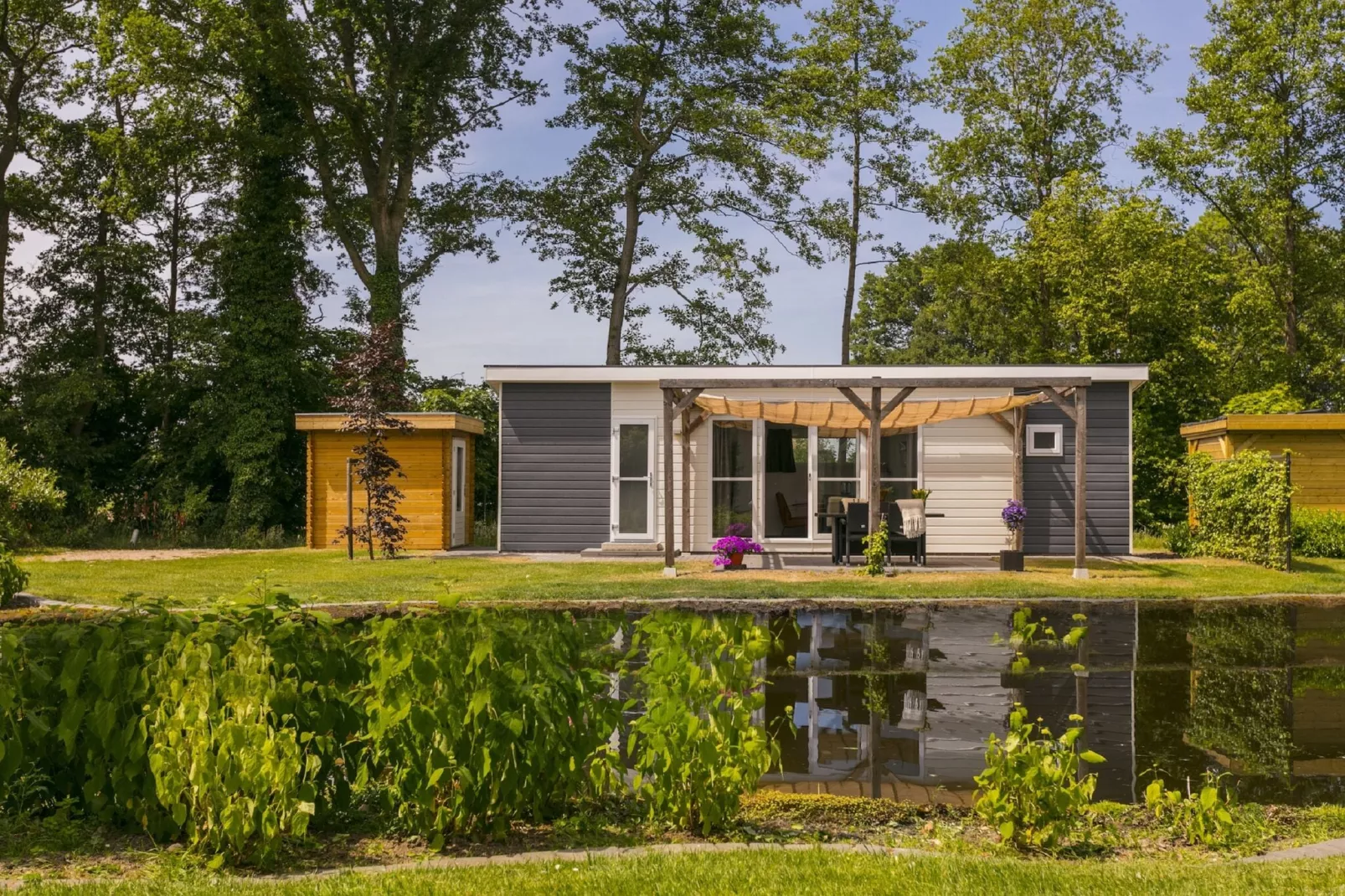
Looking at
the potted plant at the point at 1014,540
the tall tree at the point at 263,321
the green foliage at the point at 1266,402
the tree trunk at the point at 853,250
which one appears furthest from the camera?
the tree trunk at the point at 853,250

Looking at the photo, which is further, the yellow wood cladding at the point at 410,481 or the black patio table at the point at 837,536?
the yellow wood cladding at the point at 410,481

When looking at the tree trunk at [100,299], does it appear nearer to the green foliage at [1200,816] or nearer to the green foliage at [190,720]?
the green foliage at [190,720]

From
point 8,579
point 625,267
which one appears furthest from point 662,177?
point 8,579

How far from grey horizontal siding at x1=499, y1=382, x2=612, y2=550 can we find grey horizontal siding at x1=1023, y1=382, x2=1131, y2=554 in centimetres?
628

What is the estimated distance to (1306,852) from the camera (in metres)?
3.63

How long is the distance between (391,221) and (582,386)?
11255mm

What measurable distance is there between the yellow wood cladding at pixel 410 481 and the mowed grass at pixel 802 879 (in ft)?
46.2

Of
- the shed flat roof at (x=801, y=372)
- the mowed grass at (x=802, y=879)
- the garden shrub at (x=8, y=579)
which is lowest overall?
the mowed grass at (x=802, y=879)

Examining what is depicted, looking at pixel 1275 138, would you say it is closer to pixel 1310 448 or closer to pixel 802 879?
pixel 1310 448

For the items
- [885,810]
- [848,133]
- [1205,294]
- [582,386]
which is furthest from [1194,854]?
[848,133]

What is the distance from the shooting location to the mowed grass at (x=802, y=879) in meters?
3.15

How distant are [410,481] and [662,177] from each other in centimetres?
1171

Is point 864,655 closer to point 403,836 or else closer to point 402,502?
point 403,836

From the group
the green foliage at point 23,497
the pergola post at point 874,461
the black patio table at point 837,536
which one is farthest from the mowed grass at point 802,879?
the green foliage at point 23,497
